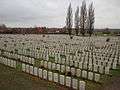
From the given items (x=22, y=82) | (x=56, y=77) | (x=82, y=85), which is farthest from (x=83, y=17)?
(x=82, y=85)

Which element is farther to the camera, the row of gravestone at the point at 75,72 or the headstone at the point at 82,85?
the row of gravestone at the point at 75,72

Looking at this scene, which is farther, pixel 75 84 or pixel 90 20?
pixel 90 20

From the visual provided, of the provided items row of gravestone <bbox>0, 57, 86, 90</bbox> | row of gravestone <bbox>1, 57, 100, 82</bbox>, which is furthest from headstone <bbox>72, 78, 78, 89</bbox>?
row of gravestone <bbox>1, 57, 100, 82</bbox>

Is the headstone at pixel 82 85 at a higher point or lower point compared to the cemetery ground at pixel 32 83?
higher

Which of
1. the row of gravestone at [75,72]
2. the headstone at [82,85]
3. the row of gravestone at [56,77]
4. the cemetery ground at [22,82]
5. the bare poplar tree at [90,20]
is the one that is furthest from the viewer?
the bare poplar tree at [90,20]

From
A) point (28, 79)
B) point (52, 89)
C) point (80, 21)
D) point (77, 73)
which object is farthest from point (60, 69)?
point (80, 21)

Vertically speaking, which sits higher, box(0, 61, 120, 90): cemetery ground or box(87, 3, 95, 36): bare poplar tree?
box(87, 3, 95, 36): bare poplar tree

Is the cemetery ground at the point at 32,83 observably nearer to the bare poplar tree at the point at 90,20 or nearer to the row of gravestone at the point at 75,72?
the row of gravestone at the point at 75,72

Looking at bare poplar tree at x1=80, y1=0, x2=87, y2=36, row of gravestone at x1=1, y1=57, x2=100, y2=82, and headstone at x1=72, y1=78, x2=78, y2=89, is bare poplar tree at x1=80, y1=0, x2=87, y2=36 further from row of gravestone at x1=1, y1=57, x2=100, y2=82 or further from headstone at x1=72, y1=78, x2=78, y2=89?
headstone at x1=72, y1=78, x2=78, y2=89

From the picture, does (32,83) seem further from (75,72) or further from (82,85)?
(75,72)

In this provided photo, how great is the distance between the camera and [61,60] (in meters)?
19.7

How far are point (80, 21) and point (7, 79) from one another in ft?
177

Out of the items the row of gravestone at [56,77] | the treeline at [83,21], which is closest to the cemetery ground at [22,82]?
the row of gravestone at [56,77]

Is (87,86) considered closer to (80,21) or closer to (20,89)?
(20,89)
